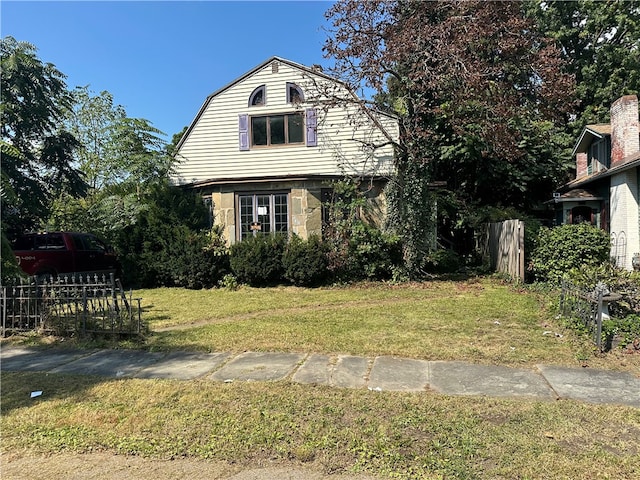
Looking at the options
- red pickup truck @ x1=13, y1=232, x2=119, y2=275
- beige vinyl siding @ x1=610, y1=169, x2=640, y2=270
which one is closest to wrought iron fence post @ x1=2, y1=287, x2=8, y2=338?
red pickup truck @ x1=13, y1=232, x2=119, y2=275

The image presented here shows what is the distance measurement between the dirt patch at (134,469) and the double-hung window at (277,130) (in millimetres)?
13079

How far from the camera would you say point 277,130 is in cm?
1560

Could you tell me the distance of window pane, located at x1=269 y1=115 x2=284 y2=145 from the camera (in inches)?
613

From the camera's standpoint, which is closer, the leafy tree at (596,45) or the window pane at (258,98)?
the window pane at (258,98)

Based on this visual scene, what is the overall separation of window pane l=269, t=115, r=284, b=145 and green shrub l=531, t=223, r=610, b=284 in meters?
9.02

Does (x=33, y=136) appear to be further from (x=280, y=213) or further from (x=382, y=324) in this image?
(x=382, y=324)

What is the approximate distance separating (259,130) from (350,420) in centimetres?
1340

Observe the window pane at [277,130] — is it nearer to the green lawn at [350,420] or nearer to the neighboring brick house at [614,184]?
the green lawn at [350,420]

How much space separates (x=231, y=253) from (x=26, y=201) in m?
7.51

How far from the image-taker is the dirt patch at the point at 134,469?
311 cm

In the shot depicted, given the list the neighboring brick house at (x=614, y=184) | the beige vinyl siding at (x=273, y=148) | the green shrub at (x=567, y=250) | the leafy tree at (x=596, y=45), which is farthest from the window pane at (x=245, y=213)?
the leafy tree at (x=596, y=45)

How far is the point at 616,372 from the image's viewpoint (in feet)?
16.4

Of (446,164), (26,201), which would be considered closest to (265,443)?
(26,201)

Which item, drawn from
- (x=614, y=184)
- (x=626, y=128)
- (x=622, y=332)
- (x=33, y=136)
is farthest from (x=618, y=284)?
(x=33, y=136)
